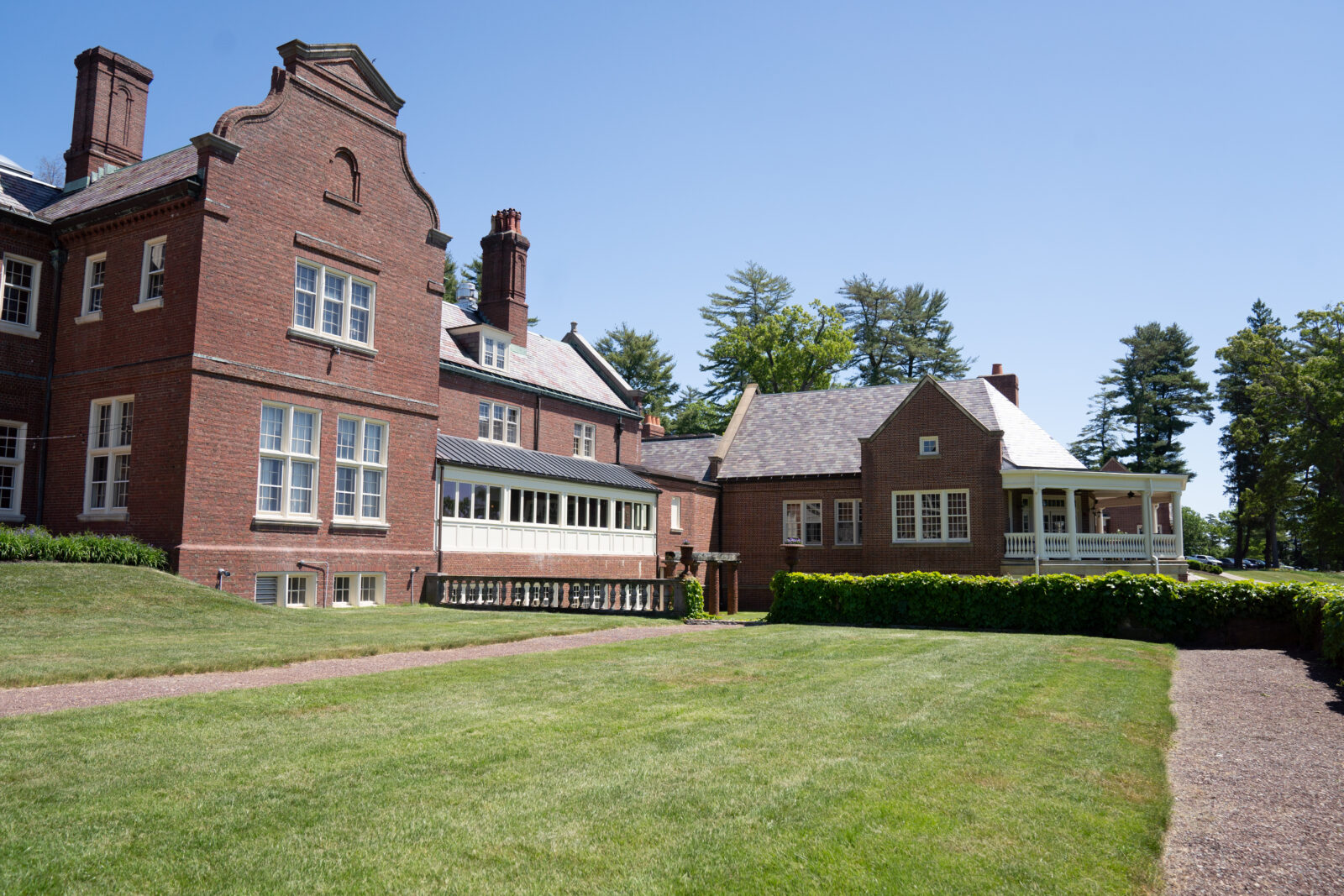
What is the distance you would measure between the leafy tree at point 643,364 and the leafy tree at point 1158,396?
131 feet

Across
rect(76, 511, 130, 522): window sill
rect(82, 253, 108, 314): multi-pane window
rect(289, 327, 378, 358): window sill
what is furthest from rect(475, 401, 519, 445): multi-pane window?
rect(76, 511, 130, 522): window sill

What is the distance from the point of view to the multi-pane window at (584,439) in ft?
117

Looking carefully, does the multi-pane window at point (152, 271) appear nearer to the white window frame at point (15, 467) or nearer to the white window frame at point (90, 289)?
the white window frame at point (90, 289)

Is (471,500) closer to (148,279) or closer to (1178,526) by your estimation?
(148,279)

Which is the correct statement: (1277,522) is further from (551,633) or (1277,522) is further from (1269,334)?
(551,633)

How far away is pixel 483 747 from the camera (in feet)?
22.1

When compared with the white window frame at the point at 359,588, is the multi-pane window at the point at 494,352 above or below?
above

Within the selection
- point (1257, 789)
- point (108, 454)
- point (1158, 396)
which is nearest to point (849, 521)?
point (108, 454)

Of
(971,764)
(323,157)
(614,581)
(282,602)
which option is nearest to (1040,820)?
(971,764)

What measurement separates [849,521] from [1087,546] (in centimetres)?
828

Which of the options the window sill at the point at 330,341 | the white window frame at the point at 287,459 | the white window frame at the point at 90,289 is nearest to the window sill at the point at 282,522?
the white window frame at the point at 287,459

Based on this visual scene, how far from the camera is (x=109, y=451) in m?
21.1

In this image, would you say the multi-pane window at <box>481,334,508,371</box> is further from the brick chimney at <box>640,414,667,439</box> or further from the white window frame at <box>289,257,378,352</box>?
the brick chimney at <box>640,414,667,439</box>

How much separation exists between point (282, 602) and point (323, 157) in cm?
1084
